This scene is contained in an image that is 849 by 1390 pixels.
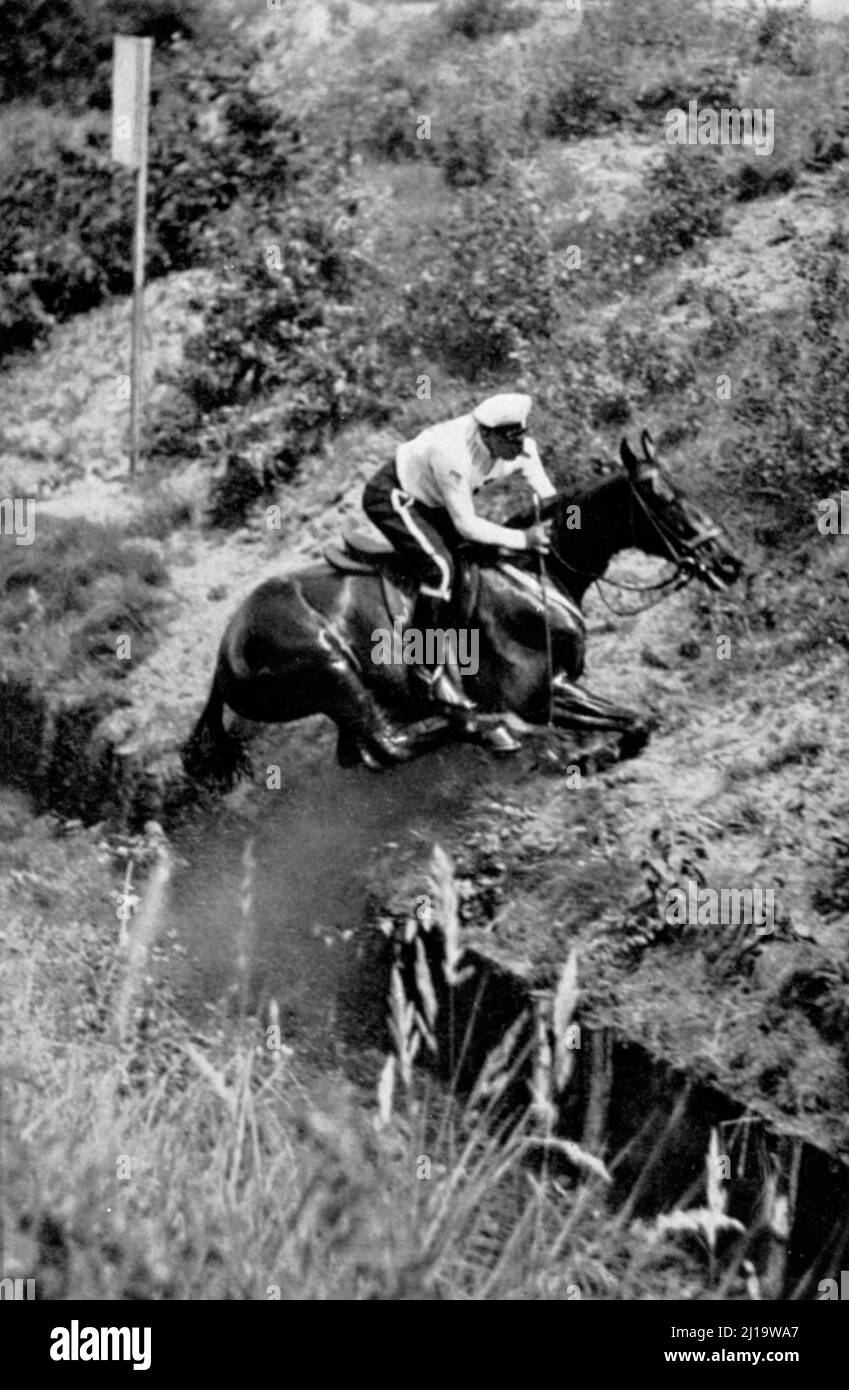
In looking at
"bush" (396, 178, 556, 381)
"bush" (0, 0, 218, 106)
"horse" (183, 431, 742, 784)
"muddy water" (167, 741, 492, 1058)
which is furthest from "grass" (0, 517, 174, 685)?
"bush" (0, 0, 218, 106)

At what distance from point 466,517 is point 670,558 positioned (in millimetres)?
545

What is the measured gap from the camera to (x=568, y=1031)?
5.04 m

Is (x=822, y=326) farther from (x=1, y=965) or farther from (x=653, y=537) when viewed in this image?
(x=1, y=965)

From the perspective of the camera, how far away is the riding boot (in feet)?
17.2

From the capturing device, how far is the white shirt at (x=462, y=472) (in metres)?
5.19

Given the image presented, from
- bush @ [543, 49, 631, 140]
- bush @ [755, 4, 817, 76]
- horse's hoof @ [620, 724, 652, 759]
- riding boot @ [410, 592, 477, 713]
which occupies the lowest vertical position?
horse's hoof @ [620, 724, 652, 759]

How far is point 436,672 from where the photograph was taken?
5266mm

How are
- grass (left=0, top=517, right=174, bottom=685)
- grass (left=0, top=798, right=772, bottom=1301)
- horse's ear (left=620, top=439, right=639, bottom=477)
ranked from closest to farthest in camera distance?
grass (left=0, top=798, right=772, bottom=1301)
horse's ear (left=620, top=439, right=639, bottom=477)
grass (left=0, top=517, right=174, bottom=685)

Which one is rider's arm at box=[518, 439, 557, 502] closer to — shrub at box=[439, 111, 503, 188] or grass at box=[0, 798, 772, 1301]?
shrub at box=[439, 111, 503, 188]

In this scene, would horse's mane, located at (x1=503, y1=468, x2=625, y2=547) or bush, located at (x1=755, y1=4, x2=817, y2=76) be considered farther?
bush, located at (x1=755, y1=4, x2=817, y2=76)

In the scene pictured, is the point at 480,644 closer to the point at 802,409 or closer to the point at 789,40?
the point at 802,409

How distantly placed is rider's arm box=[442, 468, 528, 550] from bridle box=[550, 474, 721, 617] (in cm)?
15

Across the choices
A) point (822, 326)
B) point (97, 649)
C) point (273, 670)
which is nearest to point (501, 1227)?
point (273, 670)

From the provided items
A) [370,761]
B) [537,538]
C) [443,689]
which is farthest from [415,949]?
[537,538]
